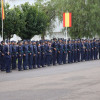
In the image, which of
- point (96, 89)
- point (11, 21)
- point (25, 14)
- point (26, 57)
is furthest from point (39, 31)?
point (96, 89)

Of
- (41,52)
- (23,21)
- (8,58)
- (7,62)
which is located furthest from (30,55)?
(23,21)

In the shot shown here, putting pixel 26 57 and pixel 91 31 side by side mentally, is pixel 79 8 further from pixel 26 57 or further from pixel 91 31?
pixel 26 57

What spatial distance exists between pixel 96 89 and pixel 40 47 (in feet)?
29.4

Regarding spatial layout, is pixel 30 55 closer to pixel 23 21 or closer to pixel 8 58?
pixel 8 58

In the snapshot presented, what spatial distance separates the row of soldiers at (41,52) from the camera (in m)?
17.0

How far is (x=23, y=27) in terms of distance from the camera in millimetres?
25219

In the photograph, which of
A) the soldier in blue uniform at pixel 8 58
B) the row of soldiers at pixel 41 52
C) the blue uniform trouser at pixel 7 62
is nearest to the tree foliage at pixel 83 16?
the row of soldiers at pixel 41 52

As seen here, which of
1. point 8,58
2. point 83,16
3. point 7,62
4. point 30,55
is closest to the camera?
point 7,62

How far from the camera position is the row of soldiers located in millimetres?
16992

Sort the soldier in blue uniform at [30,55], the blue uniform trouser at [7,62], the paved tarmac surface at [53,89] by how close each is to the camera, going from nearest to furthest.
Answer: the paved tarmac surface at [53,89] < the blue uniform trouser at [7,62] < the soldier in blue uniform at [30,55]

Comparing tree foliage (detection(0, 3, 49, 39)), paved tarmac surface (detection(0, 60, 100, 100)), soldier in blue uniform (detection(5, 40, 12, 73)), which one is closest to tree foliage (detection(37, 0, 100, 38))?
tree foliage (detection(0, 3, 49, 39))

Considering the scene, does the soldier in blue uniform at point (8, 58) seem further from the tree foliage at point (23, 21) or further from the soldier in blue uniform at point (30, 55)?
the tree foliage at point (23, 21)

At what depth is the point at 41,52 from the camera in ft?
61.7

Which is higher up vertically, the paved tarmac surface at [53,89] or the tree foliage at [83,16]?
the tree foliage at [83,16]
